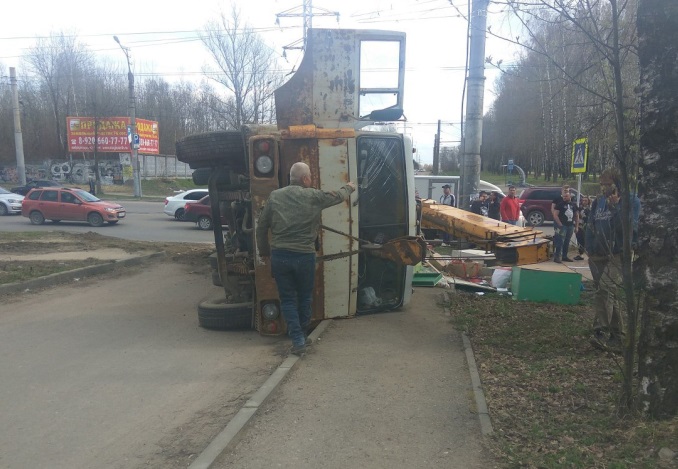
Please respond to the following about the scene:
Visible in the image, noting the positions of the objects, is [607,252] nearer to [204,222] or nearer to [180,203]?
[204,222]

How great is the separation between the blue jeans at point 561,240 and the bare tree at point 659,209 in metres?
9.81

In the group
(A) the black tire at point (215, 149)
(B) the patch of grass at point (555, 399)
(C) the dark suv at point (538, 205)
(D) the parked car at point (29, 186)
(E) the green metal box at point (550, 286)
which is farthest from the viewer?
(D) the parked car at point (29, 186)

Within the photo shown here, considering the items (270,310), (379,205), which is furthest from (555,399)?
(270,310)

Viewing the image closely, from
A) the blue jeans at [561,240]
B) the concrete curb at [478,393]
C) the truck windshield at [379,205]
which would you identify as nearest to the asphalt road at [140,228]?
the blue jeans at [561,240]

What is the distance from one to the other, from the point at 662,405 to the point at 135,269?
10436 mm

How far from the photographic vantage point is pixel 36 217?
23.8m

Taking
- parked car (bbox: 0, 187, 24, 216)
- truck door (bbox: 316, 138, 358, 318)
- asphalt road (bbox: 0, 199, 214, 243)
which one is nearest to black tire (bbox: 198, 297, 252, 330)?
truck door (bbox: 316, 138, 358, 318)

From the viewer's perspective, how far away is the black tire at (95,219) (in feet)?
76.8

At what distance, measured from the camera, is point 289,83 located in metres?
6.12

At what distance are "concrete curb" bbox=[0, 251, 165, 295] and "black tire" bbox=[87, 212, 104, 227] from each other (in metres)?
12.2

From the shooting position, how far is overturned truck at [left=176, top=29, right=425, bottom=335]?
5848mm

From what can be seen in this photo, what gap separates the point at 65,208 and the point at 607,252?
2333cm

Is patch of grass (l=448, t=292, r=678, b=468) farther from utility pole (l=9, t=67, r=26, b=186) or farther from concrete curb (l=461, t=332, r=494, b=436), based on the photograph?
utility pole (l=9, t=67, r=26, b=186)

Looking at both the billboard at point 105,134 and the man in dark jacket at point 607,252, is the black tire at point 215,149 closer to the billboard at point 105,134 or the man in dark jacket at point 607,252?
the man in dark jacket at point 607,252
